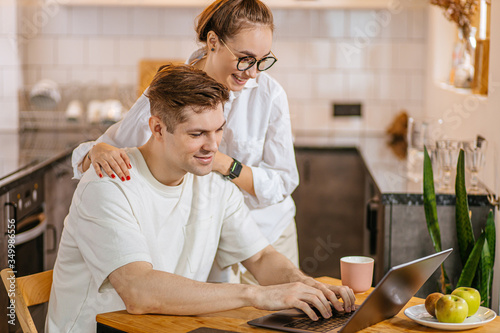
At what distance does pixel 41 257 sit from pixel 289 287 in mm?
1957

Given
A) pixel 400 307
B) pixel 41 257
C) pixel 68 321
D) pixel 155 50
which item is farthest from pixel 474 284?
pixel 155 50

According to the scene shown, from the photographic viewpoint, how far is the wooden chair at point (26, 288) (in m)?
1.85

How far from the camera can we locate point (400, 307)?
1625 mm

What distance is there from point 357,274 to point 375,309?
0.30m

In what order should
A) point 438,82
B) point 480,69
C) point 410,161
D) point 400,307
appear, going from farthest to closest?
point 438,82
point 410,161
point 480,69
point 400,307

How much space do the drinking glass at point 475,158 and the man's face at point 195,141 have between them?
4.36ft

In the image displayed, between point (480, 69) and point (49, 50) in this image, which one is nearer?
point (480, 69)

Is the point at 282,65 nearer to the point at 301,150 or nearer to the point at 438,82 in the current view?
the point at 301,150

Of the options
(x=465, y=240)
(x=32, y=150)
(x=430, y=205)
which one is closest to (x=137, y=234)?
(x=430, y=205)

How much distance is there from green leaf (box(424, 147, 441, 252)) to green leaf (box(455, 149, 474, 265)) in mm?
83

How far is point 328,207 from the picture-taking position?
180 inches

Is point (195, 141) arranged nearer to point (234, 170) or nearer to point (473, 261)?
point (234, 170)

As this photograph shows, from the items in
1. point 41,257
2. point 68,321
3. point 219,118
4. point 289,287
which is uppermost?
point 219,118

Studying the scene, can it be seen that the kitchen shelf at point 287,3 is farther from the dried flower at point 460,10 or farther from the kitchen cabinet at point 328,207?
the dried flower at point 460,10
